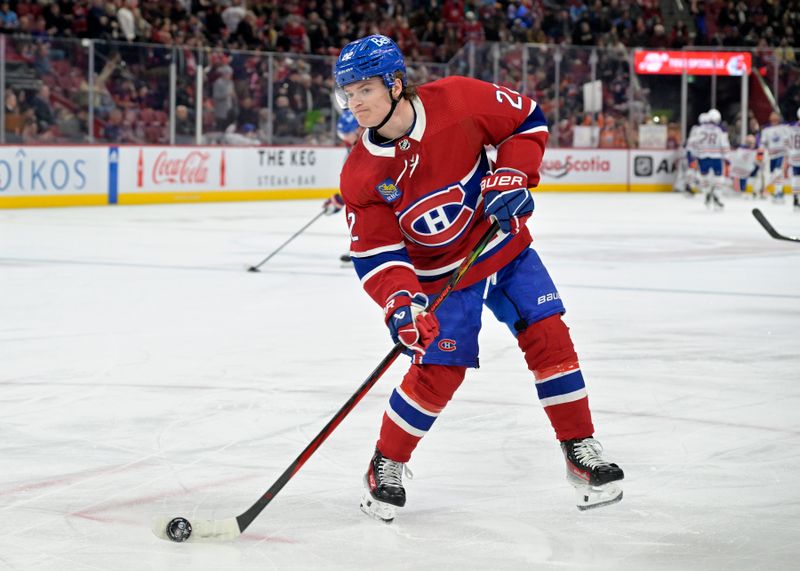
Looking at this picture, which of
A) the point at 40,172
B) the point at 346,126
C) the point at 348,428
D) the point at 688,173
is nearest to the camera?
the point at 348,428

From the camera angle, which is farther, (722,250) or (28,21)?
(28,21)

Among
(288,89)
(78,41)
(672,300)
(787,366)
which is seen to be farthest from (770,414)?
(288,89)

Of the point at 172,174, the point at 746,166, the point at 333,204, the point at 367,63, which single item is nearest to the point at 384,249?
the point at 367,63

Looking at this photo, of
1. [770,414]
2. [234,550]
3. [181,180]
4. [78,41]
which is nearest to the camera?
[234,550]

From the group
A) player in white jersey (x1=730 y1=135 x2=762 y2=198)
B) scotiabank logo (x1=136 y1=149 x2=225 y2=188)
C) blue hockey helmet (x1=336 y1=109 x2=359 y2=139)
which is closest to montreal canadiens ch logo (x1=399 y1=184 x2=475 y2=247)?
blue hockey helmet (x1=336 y1=109 x2=359 y2=139)

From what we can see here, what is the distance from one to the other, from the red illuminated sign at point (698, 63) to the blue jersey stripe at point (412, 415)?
16896 mm

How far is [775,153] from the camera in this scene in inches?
639

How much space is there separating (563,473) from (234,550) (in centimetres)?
86

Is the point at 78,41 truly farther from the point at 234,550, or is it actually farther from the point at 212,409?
the point at 234,550

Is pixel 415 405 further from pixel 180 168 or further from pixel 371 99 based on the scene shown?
pixel 180 168

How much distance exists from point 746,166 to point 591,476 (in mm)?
15959

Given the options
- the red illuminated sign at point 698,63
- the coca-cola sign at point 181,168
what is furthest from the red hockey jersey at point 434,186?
the red illuminated sign at point 698,63

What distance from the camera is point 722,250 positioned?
9.16 m

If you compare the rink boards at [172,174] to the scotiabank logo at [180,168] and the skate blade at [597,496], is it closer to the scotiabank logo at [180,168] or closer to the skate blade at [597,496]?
the scotiabank logo at [180,168]
